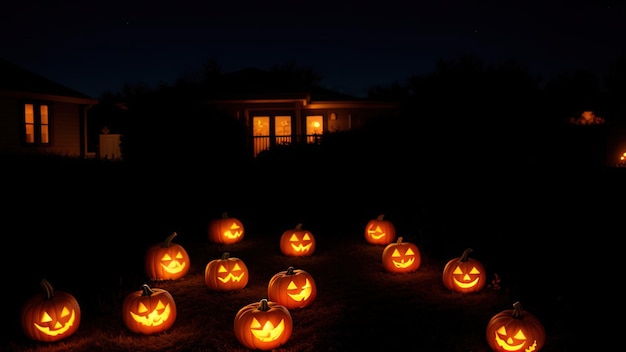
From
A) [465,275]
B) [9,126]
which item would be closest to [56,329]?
[465,275]

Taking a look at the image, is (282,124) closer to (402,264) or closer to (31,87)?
(31,87)

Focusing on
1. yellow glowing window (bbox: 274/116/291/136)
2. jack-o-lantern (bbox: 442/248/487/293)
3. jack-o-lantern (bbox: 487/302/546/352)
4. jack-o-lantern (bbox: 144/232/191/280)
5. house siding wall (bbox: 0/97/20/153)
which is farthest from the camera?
yellow glowing window (bbox: 274/116/291/136)

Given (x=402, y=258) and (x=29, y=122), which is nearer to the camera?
(x=402, y=258)

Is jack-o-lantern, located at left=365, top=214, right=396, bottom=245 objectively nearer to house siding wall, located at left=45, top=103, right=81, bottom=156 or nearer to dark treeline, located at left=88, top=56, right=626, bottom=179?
dark treeline, located at left=88, top=56, right=626, bottom=179

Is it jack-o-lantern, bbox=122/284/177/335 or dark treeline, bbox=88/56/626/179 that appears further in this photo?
dark treeline, bbox=88/56/626/179

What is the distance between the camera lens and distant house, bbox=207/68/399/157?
66.8 feet

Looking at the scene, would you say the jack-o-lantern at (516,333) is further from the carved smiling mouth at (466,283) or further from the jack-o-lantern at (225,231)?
the jack-o-lantern at (225,231)

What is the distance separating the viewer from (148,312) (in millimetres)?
4570

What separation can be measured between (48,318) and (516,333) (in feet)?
13.9

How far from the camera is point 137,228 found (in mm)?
8039

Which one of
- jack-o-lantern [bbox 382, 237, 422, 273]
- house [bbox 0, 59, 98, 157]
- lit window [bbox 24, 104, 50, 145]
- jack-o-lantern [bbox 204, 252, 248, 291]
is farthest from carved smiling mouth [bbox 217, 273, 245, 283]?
lit window [bbox 24, 104, 50, 145]

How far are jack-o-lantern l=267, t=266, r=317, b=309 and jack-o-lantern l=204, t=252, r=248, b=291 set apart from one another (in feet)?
2.09

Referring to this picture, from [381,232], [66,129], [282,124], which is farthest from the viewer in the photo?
[282,124]

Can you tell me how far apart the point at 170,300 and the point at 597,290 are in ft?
13.6
